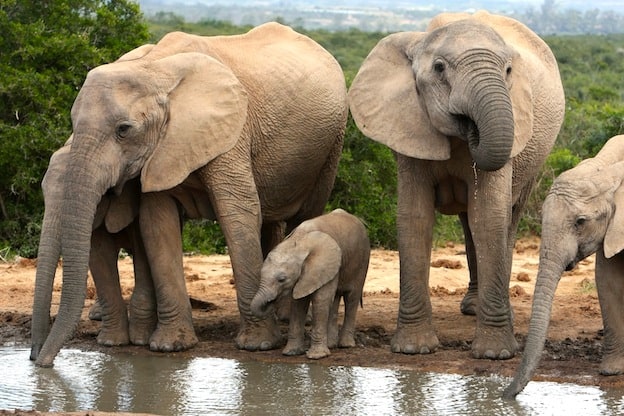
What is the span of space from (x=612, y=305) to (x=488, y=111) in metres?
1.20

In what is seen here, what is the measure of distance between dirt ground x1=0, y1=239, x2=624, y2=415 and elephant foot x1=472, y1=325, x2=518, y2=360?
0.20 ft

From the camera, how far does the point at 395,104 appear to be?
8.24 m

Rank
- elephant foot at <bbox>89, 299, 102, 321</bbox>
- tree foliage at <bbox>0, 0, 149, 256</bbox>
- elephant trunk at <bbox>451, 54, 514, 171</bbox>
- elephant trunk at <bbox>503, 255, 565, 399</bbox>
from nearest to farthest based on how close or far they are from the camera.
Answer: elephant trunk at <bbox>503, 255, 565, 399</bbox> → elephant trunk at <bbox>451, 54, 514, 171</bbox> → elephant foot at <bbox>89, 299, 102, 321</bbox> → tree foliage at <bbox>0, 0, 149, 256</bbox>

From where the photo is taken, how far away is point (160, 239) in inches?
334

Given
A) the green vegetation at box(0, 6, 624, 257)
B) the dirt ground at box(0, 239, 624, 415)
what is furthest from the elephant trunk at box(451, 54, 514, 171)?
the green vegetation at box(0, 6, 624, 257)

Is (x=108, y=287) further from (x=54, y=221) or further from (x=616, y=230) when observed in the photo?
(x=616, y=230)

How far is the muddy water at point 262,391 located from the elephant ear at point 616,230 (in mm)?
730

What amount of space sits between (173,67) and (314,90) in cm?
125

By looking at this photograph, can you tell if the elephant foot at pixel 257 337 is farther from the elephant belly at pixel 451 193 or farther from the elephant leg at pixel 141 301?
the elephant belly at pixel 451 193

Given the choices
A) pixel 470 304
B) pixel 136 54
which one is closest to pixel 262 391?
pixel 136 54

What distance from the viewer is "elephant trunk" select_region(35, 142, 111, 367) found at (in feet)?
25.1

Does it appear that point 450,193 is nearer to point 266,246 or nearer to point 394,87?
point 394,87

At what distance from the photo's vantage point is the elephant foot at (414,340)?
8.33m

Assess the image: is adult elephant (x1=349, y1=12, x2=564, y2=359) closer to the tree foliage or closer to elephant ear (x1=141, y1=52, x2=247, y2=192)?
elephant ear (x1=141, y1=52, x2=247, y2=192)
